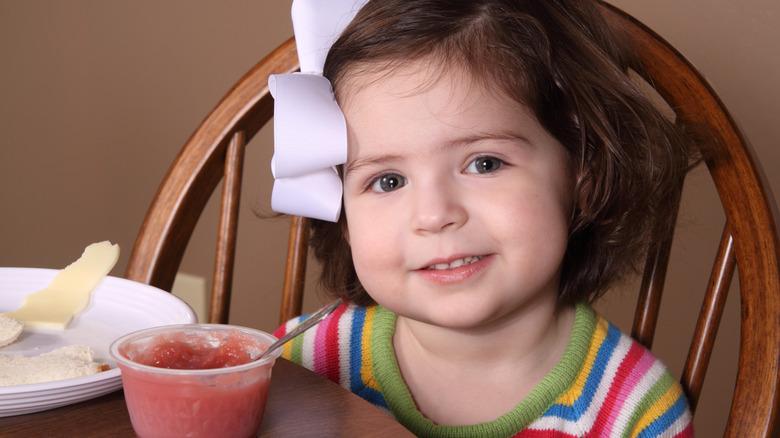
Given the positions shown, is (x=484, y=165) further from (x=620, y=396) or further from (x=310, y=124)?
(x=620, y=396)

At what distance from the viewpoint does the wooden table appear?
53 cm

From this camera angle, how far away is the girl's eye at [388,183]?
0.83 meters

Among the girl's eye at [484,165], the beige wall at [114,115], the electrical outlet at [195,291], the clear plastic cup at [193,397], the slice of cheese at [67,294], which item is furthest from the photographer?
the electrical outlet at [195,291]

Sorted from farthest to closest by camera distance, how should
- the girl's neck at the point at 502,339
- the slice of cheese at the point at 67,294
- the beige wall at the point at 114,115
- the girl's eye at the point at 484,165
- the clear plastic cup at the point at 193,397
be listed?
1. the beige wall at the point at 114,115
2. the girl's neck at the point at 502,339
3. the girl's eye at the point at 484,165
4. the slice of cheese at the point at 67,294
5. the clear plastic cup at the point at 193,397

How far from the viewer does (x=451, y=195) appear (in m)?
0.77

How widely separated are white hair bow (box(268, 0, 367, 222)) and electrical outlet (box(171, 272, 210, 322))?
1470 millimetres

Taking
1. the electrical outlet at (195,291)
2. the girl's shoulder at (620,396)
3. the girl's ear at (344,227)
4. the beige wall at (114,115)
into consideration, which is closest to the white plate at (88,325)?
the girl's ear at (344,227)

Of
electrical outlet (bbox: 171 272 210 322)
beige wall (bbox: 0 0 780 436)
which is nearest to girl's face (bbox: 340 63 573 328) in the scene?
beige wall (bbox: 0 0 780 436)

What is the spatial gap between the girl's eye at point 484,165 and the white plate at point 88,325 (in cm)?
33

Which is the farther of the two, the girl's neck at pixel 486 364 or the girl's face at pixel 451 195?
the girl's neck at pixel 486 364

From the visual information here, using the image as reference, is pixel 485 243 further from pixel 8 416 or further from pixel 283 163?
pixel 8 416

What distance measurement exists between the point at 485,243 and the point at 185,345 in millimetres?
335

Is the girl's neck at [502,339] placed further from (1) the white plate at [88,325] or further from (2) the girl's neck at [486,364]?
(1) the white plate at [88,325]

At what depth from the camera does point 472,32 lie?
0.82 m
